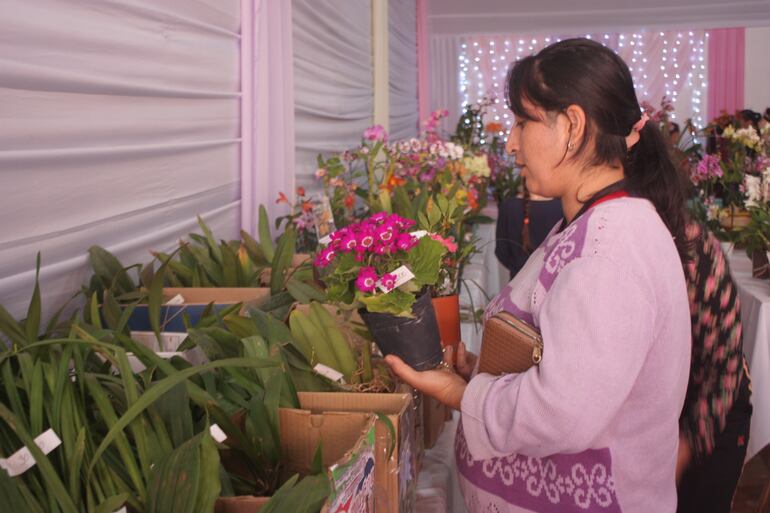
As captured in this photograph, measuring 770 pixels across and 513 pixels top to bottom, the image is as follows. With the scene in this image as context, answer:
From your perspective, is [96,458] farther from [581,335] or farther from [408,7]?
[408,7]

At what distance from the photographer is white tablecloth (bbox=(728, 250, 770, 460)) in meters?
2.65

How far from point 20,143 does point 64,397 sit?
27.5 inches

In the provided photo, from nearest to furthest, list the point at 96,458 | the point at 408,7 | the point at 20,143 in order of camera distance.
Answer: the point at 96,458 < the point at 20,143 < the point at 408,7

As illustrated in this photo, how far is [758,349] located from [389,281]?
2086mm

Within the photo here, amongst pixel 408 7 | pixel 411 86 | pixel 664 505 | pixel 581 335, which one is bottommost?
pixel 664 505

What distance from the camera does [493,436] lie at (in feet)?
3.55

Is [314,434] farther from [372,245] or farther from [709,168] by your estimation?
[709,168]

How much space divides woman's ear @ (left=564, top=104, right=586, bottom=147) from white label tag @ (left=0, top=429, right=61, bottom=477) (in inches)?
28.4

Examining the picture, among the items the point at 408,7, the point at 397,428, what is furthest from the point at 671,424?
the point at 408,7

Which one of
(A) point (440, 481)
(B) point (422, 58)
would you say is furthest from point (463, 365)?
(B) point (422, 58)

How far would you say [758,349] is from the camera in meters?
2.86

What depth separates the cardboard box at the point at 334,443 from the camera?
101 centimetres

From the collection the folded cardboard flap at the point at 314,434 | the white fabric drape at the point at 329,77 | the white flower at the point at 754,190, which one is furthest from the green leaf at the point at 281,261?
the white flower at the point at 754,190

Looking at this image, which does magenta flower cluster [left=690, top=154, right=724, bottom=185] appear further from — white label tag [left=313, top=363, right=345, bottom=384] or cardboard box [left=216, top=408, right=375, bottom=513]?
cardboard box [left=216, top=408, right=375, bottom=513]
